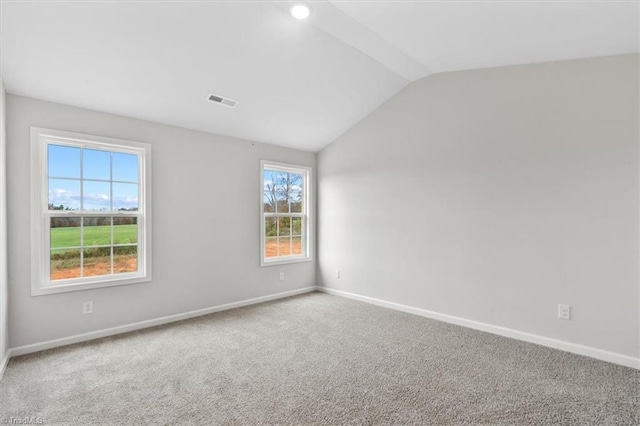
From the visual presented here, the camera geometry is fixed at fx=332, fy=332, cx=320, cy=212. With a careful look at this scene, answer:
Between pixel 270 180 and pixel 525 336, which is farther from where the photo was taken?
pixel 270 180

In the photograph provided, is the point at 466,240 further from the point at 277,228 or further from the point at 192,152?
the point at 192,152

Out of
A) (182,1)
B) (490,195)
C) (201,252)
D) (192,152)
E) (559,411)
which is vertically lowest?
(559,411)

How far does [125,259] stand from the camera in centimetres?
358

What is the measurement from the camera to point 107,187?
3457 mm

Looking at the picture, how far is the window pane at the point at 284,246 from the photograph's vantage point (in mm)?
4980

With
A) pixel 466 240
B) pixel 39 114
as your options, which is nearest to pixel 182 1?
pixel 39 114

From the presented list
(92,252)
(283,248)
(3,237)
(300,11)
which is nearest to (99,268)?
(92,252)

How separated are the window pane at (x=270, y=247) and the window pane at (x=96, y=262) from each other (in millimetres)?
1941

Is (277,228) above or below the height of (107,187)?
below

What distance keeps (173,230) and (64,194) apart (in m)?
1.06

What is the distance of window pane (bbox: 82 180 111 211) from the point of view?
3314mm

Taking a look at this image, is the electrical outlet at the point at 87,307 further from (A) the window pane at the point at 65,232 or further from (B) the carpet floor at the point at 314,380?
(A) the window pane at the point at 65,232

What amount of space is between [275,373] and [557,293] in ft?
8.59

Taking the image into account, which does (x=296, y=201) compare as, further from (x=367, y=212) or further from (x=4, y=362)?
(x=4, y=362)
